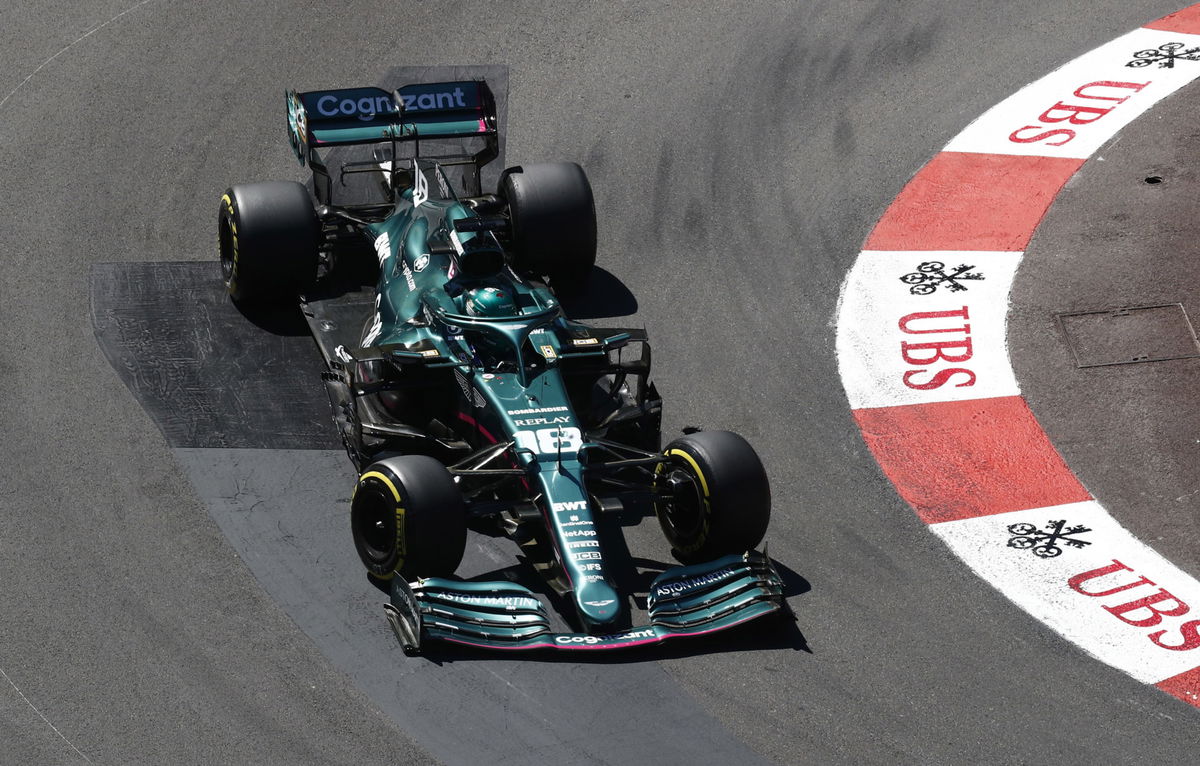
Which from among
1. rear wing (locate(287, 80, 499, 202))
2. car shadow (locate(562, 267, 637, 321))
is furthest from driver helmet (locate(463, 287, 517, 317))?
rear wing (locate(287, 80, 499, 202))

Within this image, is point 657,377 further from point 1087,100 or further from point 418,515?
point 1087,100

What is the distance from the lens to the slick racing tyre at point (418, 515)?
10617mm

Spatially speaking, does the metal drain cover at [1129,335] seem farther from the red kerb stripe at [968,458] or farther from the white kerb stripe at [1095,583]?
the white kerb stripe at [1095,583]

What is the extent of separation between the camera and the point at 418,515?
34.7ft

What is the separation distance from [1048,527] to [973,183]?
5.06m

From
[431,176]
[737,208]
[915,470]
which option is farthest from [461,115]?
[915,470]

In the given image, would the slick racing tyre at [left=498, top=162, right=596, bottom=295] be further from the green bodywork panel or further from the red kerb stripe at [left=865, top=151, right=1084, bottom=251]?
the red kerb stripe at [left=865, top=151, right=1084, bottom=251]

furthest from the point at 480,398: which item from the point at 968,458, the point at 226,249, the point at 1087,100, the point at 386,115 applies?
the point at 1087,100

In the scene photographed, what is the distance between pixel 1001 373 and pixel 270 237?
6.23 meters

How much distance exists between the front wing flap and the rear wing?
5.14 m

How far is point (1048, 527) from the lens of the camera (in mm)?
12359

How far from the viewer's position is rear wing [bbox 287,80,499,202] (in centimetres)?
1441

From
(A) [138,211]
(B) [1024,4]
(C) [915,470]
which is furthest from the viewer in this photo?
(B) [1024,4]

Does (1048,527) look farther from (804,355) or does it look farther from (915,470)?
(804,355)
